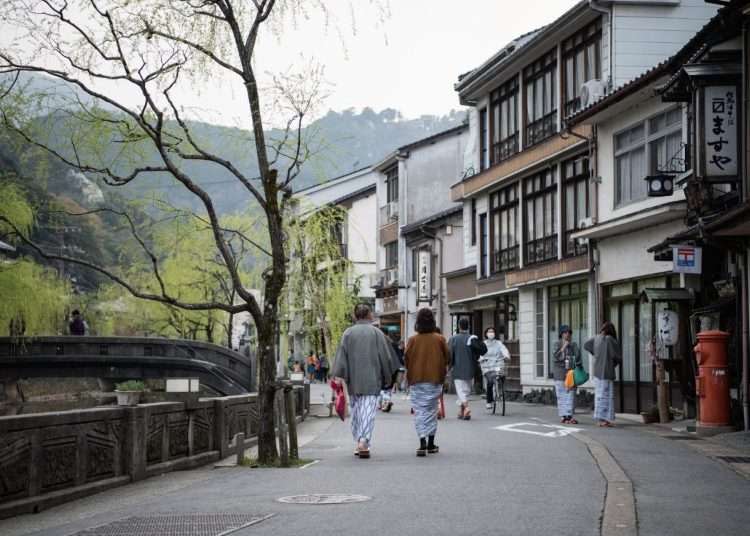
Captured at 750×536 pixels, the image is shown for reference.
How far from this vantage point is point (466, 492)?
10.4m

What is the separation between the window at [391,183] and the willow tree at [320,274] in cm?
443

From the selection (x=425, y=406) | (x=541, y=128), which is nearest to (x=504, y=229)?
(x=541, y=128)

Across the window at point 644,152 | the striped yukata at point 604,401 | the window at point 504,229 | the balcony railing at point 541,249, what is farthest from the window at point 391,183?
the striped yukata at point 604,401

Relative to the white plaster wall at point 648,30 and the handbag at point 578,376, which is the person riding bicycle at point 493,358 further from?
the white plaster wall at point 648,30

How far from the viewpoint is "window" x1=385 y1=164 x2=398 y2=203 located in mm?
55250

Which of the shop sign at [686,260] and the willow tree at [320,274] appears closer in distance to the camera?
the shop sign at [686,260]

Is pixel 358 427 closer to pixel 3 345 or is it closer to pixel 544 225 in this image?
pixel 544 225

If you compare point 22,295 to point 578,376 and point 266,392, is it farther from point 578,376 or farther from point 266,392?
point 266,392

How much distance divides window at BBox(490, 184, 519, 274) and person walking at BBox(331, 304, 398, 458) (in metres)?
21.1

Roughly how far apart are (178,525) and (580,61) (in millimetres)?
23749

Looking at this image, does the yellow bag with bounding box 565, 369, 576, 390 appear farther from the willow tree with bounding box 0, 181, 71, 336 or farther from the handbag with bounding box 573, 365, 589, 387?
the willow tree with bounding box 0, 181, 71, 336

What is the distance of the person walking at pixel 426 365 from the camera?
600 inches

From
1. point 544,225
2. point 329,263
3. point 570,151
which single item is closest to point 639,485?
point 570,151

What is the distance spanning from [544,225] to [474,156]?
784 cm
